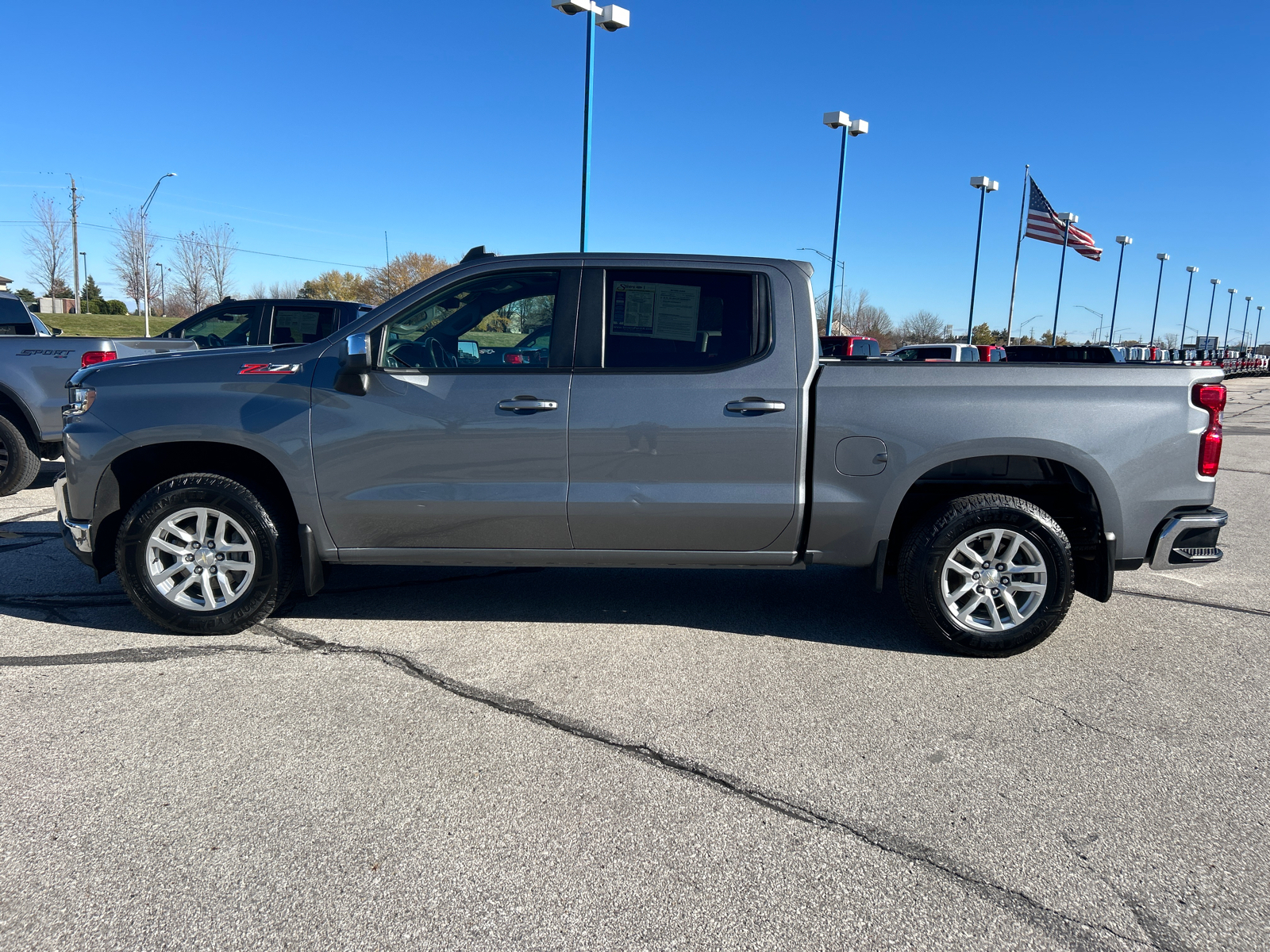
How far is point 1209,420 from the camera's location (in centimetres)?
442

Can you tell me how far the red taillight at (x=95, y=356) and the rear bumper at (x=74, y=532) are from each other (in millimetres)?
4109

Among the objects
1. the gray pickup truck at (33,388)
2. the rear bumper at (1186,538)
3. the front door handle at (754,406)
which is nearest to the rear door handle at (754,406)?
the front door handle at (754,406)

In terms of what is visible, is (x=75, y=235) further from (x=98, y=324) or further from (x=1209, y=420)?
(x=1209, y=420)

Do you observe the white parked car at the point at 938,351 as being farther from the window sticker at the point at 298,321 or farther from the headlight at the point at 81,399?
the headlight at the point at 81,399

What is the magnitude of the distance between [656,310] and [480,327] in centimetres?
92

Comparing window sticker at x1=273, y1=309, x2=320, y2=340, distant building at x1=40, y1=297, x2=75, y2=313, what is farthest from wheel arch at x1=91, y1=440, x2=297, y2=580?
distant building at x1=40, y1=297, x2=75, y2=313

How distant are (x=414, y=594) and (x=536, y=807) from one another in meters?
Result: 2.74

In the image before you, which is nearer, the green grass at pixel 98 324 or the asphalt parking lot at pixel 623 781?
the asphalt parking lot at pixel 623 781

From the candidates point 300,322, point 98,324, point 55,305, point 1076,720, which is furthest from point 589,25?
point 55,305

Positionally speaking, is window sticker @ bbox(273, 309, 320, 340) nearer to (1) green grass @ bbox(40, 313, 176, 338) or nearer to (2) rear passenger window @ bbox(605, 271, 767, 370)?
(2) rear passenger window @ bbox(605, 271, 767, 370)

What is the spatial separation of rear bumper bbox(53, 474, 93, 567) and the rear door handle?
332cm

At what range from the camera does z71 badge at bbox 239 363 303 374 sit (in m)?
4.58

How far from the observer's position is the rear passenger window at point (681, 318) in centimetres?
456

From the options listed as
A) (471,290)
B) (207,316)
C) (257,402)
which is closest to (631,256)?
→ (471,290)
